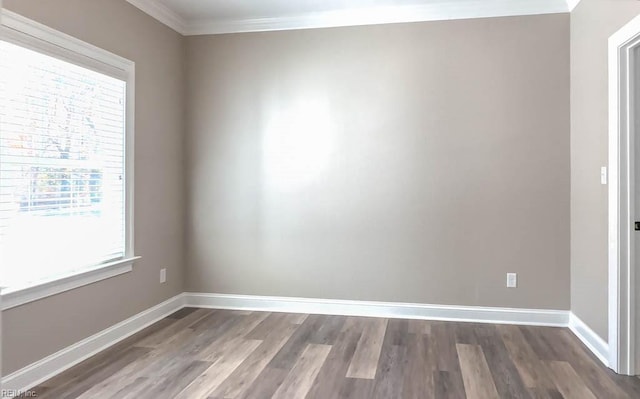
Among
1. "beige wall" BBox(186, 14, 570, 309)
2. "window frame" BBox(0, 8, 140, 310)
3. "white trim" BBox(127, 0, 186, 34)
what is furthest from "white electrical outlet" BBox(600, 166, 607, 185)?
"white trim" BBox(127, 0, 186, 34)

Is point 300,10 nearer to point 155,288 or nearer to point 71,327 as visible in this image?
point 155,288

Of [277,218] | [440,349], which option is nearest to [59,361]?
[277,218]

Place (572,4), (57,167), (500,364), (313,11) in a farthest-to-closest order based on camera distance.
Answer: (313,11)
(572,4)
(500,364)
(57,167)

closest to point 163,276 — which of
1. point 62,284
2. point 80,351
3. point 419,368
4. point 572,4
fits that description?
point 80,351

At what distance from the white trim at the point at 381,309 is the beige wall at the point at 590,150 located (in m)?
0.35

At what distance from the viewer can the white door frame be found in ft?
9.01

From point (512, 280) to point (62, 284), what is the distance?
3.33 metres

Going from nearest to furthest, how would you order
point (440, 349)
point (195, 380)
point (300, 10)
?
point (195, 380) < point (440, 349) < point (300, 10)

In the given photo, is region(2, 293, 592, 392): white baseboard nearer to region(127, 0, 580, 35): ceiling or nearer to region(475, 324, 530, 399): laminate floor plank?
region(475, 324, 530, 399): laminate floor plank

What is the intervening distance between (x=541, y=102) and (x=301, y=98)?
2012 mm

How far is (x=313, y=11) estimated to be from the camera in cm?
400

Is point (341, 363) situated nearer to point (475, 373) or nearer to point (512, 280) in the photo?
point (475, 373)

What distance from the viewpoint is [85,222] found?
310 centimetres

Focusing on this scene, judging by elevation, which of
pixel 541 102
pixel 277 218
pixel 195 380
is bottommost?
pixel 195 380
